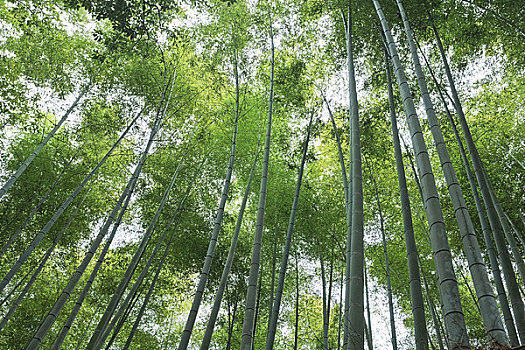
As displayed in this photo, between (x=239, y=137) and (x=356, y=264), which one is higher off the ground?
(x=239, y=137)

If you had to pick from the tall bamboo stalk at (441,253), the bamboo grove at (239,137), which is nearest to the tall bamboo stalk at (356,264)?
the bamboo grove at (239,137)

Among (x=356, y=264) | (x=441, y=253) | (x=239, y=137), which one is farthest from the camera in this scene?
(x=239, y=137)

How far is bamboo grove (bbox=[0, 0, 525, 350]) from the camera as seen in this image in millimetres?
4453

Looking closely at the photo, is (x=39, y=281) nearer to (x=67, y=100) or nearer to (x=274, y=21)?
(x=67, y=100)

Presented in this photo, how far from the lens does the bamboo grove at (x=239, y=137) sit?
14.6ft

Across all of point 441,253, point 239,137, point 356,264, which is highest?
point 239,137

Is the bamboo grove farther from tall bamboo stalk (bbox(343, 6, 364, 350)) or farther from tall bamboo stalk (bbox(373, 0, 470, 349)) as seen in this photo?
tall bamboo stalk (bbox(373, 0, 470, 349))

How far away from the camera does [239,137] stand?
6.71 meters

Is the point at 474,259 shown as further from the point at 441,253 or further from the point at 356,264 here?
the point at 356,264

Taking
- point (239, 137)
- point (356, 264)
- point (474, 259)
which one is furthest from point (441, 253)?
point (239, 137)

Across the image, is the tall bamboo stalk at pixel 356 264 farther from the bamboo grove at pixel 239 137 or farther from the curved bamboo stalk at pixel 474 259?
the curved bamboo stalk at pixel 474 259

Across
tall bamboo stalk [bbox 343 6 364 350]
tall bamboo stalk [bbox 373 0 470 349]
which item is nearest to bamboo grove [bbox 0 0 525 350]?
tall bamboo stalk [bbox 343 6 364 350]

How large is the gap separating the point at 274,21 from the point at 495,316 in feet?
16.6

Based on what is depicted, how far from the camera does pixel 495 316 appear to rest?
156 cm
